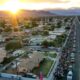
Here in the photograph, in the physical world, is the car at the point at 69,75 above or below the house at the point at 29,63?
below

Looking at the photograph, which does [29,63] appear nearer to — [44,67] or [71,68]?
[44,67]

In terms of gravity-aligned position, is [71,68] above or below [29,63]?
below

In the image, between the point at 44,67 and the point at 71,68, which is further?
the point at 44,67

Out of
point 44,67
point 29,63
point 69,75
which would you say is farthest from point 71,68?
point 29,63

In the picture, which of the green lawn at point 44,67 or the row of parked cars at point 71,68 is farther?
the green lawn at point 44,67

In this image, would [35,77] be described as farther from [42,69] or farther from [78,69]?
[78,69]

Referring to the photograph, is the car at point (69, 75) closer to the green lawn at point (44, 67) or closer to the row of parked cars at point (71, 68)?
the row of parked cars at point (71, 68)

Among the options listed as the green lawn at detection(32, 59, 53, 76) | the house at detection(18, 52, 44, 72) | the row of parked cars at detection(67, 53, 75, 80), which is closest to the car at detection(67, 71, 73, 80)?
the row of parked cars at detection(67, 53, 75, 80)

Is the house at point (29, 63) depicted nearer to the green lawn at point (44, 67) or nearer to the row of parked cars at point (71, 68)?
the green lawn at point (44, 67)

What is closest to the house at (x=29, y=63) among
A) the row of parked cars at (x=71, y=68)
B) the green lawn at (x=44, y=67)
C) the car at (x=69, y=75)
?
the green lawn at (x=44, y=67)
